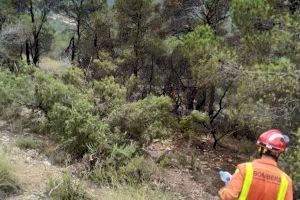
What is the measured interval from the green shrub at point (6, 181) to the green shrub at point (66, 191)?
52 cm

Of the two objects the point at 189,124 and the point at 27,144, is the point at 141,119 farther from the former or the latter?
the point at 189,124

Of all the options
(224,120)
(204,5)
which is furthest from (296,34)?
(204,5)

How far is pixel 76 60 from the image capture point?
24062 millimetres

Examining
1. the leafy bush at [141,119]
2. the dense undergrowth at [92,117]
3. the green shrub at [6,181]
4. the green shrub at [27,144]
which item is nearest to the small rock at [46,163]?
the dense undergrowth at [92,117]

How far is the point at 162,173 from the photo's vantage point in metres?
10.5

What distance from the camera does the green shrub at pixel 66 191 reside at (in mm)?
6223

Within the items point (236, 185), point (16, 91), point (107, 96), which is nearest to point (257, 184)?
point (236, 185)

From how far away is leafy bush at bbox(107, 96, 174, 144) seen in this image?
10.7m

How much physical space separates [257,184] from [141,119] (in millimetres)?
6900

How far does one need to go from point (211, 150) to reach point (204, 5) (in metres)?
6.29

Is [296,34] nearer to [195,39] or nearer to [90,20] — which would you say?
[195,39]

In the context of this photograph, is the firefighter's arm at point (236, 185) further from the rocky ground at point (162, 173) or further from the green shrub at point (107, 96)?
the green shrub at point (107, 96)

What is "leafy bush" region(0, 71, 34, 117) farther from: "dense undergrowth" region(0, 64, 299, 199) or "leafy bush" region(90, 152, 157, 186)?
"leafy bush" region(90, 152, 157, 186)

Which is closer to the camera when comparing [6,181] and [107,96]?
[6,181]
